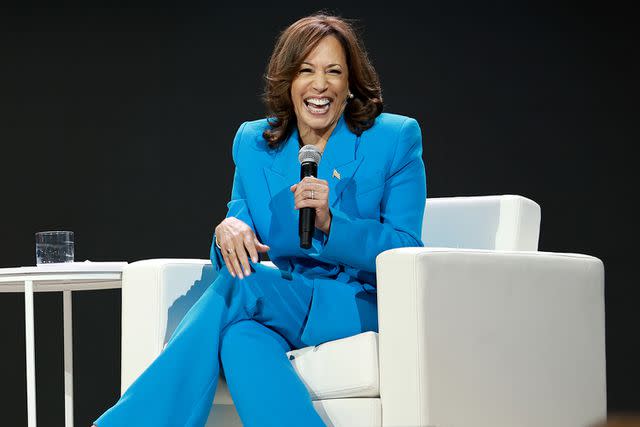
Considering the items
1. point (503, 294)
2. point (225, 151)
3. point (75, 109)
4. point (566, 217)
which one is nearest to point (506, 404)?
point (503, 294)

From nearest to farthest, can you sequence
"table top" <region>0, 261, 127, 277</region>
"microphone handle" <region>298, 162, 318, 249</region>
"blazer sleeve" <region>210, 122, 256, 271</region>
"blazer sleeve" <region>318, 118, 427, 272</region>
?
"microphone handle" <region>298, 162, 318, 249</region> < "blazer sleeve" <region>318, 118, 427, 272</region> < "blazer sleeve" <region>210, 122, 256, 271</region> < "table top" <region>0, 261, 127, 277</region>

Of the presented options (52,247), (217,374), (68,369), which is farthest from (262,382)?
(68,369)

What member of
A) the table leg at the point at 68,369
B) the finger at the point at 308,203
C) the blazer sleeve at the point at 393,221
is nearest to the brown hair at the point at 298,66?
the blazer sleeve at the point at 393,221

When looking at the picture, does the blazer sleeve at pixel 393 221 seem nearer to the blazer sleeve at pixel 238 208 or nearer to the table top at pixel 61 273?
the blazer sleeve at pixel 238 208

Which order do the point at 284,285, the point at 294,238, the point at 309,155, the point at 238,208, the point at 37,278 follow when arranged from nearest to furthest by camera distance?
the point at 309,155 → the point at 284,285 → the point at 294,238 → the point at 238,208 → the point at 37,278

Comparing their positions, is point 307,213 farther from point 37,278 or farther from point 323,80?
point 37,278

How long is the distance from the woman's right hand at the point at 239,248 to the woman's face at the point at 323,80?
1.23 feet

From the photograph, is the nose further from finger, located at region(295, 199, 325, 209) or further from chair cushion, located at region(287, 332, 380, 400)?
chair cushion, located at region(287, 332, 380, 400)

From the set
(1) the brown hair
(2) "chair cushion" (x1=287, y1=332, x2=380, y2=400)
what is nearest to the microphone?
(2) "chair cushion" (x1=287, y1=332, x2=380, y2=400)

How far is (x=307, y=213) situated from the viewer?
1718 millimetres

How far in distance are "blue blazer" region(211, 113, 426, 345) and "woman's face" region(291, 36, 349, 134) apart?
0.06m

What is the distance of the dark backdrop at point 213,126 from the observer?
3355 millimetres

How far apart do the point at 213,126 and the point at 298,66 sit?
1.47 metres

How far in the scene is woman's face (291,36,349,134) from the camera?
2.12 metres
